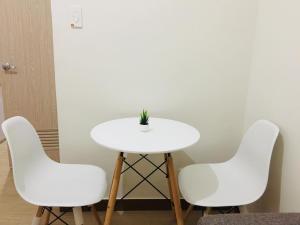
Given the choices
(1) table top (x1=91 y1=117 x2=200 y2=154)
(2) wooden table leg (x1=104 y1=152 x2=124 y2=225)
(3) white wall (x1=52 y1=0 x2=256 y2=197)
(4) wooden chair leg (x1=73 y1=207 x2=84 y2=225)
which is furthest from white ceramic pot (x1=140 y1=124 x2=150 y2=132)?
(4) wooden chair leg (x1=73 y1=207 x2=84 y2=225)

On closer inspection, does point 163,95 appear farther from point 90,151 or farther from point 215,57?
point 90,151

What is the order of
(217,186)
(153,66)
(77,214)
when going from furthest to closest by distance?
(153,66), (217,186), (77,214)

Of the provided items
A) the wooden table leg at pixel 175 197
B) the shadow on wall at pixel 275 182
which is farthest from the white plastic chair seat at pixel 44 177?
the shadow on wall at pixel 275 182

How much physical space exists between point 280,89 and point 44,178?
4.53 ft

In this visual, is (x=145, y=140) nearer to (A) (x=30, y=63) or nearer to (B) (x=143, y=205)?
(B) (x=143, y=205)

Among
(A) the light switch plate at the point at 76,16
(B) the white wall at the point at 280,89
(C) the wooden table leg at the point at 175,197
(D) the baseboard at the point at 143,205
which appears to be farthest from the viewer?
(D) the baseboard at the point at 143,205

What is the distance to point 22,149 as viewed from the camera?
149cm

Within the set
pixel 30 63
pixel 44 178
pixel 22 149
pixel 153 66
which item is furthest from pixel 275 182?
pixel 30 63

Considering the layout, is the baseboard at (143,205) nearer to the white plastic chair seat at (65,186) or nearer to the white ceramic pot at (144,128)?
the white plastic chair seat at (65,186)

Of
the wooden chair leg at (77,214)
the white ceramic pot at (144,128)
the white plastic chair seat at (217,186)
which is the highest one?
the white ceramic pot at (144,128)

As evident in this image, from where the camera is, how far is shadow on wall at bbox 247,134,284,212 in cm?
151

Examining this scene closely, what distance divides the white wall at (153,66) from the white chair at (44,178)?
30 cm

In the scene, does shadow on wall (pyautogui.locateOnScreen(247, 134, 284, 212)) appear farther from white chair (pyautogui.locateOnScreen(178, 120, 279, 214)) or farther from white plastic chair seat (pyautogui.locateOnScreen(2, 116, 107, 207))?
white plastic chair seat (pyautogui.locateOnScreen(2, 116, 107, 207))

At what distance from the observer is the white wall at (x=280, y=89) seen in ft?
4.46
